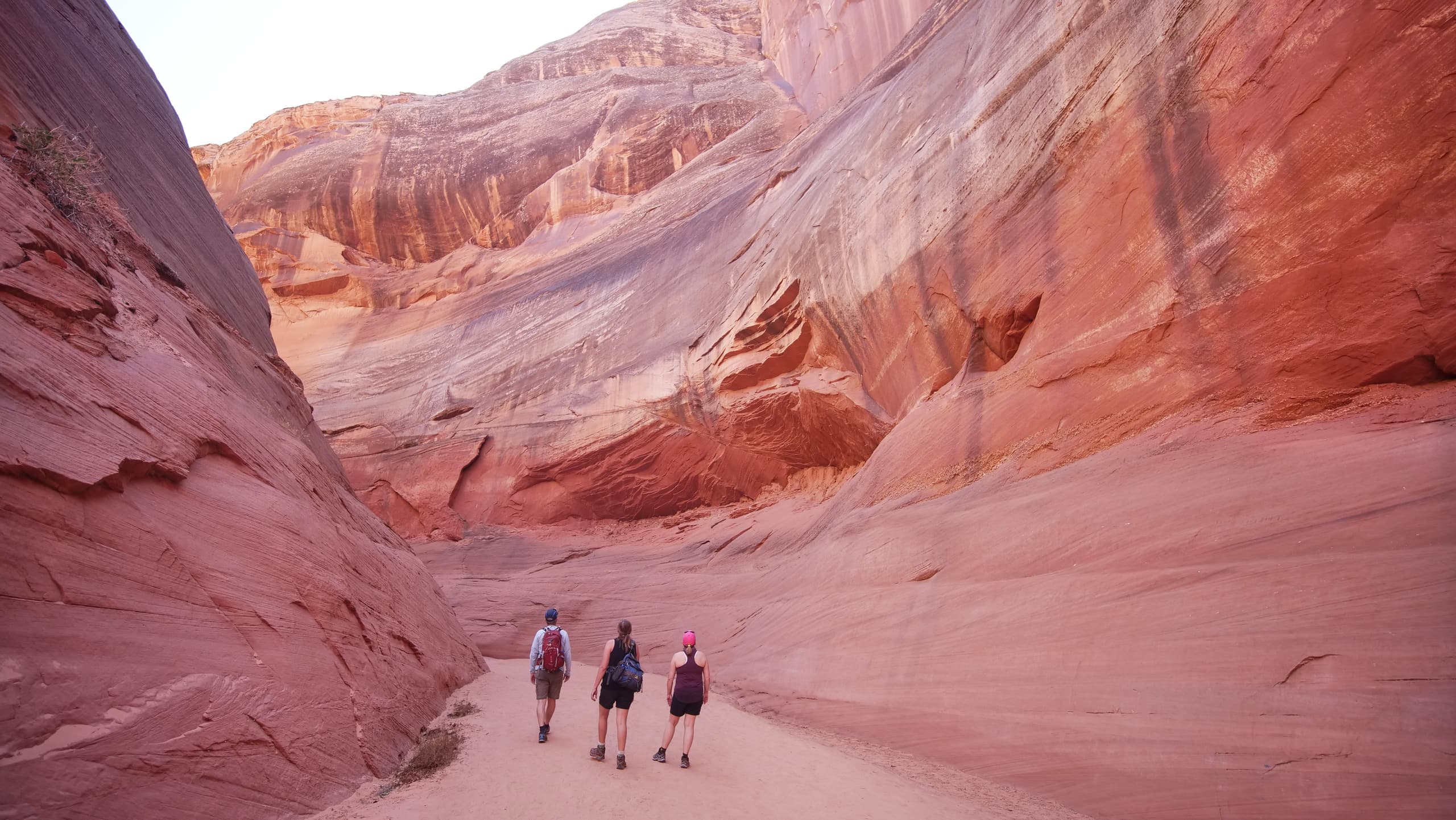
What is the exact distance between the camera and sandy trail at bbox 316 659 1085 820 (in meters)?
5.20

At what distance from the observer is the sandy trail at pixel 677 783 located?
17.1 ft

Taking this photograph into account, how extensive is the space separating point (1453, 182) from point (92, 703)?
9.73 m

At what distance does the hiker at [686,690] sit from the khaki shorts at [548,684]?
105 cm

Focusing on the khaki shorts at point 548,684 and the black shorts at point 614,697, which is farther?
the khaki shorts at point 548,684

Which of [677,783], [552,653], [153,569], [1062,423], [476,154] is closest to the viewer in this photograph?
[153,569]

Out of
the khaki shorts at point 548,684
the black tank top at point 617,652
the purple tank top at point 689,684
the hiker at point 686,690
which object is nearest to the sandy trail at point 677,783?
the hiker at point 686,690

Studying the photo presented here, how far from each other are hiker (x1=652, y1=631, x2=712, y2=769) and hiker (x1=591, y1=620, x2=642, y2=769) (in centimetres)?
27

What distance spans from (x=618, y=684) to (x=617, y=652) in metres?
0.26

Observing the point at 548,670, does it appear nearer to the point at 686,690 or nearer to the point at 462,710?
the point at 686,690

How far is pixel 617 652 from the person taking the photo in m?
6.50

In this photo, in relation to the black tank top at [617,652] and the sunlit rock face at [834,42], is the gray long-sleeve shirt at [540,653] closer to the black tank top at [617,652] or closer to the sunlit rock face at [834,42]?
the black tank top at [617,652]

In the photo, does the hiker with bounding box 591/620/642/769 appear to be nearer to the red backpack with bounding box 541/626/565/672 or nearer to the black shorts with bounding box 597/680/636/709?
the black shorts with bounding box 597/680/636/709

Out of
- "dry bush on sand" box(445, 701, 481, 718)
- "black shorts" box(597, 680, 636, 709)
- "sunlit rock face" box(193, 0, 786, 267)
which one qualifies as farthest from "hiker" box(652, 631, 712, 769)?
"sunlit rock face" box(193, 0, 786, 267)

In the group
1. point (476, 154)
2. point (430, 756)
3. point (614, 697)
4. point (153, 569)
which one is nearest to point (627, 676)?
point (614, 697)
